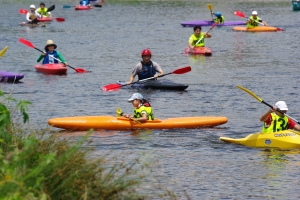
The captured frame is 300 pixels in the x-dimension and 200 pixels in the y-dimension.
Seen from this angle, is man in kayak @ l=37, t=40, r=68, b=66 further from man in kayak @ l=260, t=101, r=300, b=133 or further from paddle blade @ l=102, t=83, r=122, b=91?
man in kayak @ l=260, t=101, r=300, b=133

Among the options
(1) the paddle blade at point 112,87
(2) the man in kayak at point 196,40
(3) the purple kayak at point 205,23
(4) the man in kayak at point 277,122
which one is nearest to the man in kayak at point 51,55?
(1) the paddle blade at point 112,87

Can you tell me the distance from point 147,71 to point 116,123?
507 cm

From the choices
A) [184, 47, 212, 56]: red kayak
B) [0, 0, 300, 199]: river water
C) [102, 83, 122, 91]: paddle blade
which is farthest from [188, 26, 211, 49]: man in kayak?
[102, 83, 122, 91]: paddle blade

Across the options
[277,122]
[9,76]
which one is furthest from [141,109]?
[9,76]

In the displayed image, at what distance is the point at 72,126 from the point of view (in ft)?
46.2

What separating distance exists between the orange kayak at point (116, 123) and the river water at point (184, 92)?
145 millimetres

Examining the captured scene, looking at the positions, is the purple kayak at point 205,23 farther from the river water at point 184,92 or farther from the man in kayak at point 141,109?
the man in kayak at point 141,109

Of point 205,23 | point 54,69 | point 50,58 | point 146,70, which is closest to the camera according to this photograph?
point 146,70

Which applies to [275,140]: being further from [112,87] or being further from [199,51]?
[199,51]

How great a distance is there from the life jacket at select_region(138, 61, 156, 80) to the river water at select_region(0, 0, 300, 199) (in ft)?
1.77

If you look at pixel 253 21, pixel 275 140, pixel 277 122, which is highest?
pixel 277 122

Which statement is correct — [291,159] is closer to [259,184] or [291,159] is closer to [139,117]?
[259,184]

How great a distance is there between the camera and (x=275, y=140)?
13055mm

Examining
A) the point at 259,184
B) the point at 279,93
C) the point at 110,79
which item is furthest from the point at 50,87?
the point at 259,184
